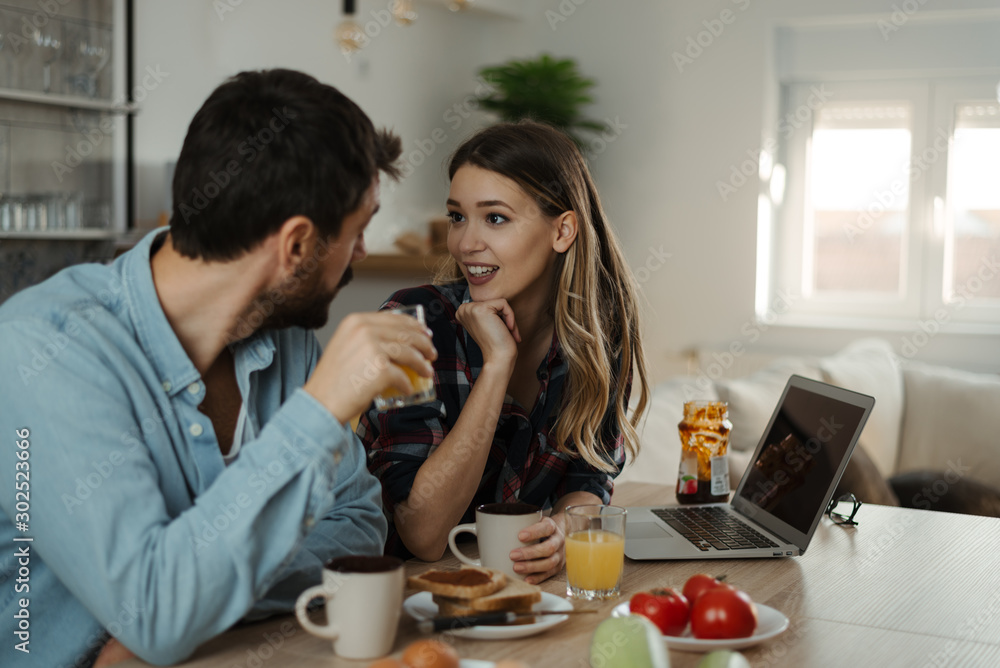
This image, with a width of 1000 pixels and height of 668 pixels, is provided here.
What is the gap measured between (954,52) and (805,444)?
4.05m

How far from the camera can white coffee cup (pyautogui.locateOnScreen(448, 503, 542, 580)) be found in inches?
47.6

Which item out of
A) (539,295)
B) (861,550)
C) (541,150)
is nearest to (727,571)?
(861,550)

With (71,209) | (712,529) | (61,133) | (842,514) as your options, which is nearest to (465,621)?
(712,529)

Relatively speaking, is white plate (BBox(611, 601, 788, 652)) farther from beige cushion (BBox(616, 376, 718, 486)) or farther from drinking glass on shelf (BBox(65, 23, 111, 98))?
drinking glass on shelf (BBox(65, 23, 111, 98))

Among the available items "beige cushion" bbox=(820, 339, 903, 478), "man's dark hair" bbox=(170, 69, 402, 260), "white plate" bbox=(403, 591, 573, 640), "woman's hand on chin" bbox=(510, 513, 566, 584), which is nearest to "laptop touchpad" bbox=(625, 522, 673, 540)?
"woman's hand on chin" bbox=(510, 513, 566, 584)

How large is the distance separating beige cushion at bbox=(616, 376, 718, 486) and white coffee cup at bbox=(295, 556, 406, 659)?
1578 mm

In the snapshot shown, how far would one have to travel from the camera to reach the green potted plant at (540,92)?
16.3ft

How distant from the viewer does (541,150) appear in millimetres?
1663

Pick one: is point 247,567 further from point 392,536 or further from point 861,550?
point 861,550

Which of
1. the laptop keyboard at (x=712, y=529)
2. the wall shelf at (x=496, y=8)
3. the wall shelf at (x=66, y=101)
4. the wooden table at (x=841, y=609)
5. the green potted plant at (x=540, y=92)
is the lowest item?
the wooden table at (x=841, y=609)

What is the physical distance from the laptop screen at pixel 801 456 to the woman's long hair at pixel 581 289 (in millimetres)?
252

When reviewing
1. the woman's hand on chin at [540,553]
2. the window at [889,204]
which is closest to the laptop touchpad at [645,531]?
the woman's hand on chin at [540,553]

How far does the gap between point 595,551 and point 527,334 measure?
71cm

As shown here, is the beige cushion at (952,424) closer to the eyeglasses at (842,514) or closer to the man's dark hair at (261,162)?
the eyeglasses at (842,514)
